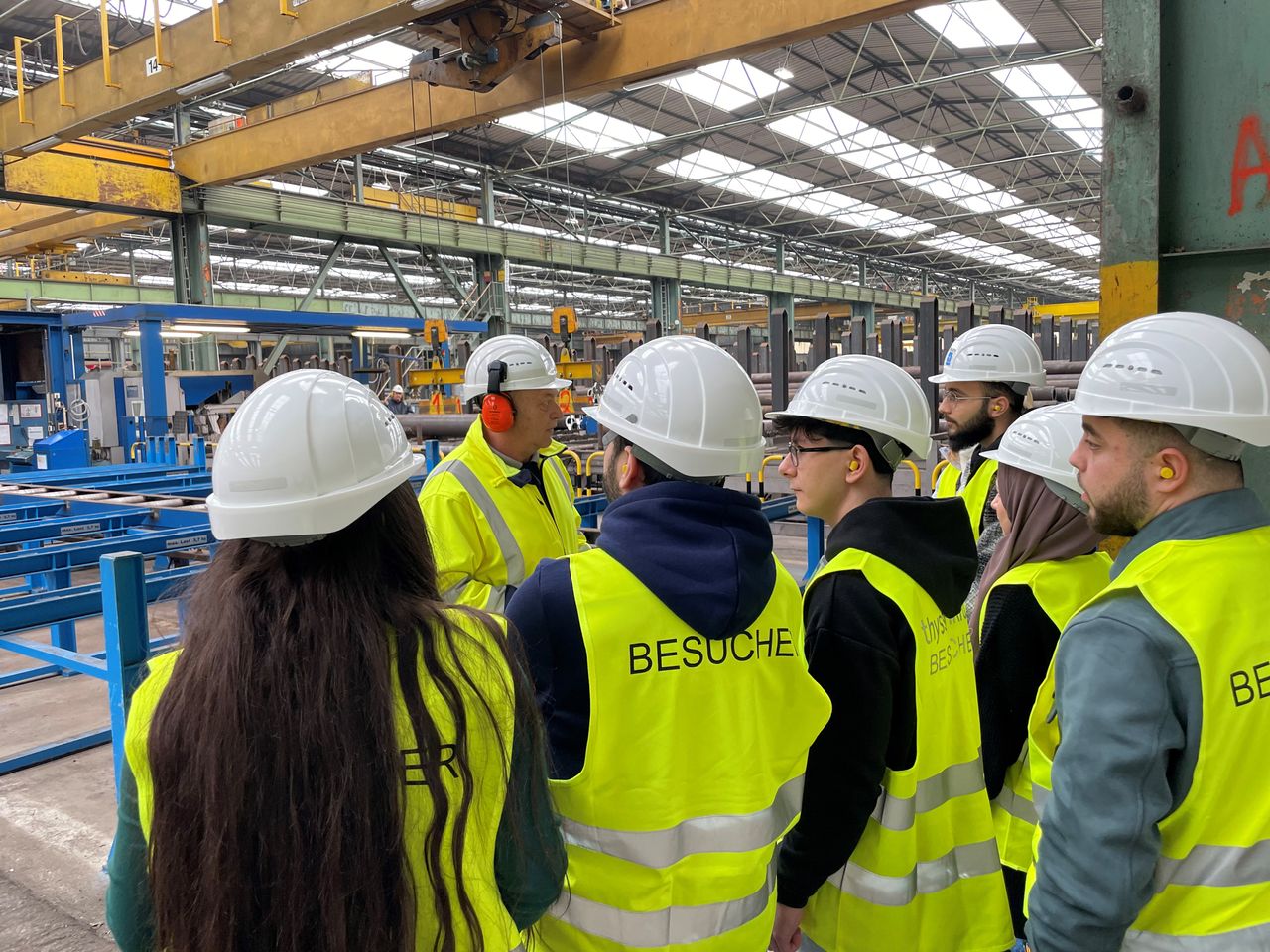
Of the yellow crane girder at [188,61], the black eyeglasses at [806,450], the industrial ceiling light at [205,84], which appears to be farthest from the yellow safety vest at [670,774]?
the industrial ceiling light at [205,84]

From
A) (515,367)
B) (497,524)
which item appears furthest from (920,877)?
(515,367)

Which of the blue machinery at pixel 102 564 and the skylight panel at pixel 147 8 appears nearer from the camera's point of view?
the blue machinery at pixel 102 564

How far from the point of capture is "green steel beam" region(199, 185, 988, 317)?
12.6 meters

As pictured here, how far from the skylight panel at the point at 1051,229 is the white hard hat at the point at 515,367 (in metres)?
23.4

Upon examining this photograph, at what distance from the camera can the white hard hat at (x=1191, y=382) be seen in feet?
4.17

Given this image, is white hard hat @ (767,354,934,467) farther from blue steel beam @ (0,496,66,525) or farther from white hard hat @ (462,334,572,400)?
blue steel beam @ (0,496,66,525)

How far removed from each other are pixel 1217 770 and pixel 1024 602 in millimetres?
649

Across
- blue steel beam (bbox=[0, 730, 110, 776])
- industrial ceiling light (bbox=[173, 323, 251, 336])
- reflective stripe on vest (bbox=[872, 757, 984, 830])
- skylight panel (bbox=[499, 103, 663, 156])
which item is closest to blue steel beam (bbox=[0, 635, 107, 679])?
blue steel beam (bbox=[0, 730, 110, 776])

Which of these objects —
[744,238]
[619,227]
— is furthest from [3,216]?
[744,238]

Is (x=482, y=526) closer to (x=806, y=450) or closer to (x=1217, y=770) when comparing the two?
(x=806, y=450)

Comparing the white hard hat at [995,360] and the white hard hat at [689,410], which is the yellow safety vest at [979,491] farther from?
the white hard hat at [689,410]

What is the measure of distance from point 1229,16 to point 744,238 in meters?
23.4

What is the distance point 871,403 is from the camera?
6.19 ft

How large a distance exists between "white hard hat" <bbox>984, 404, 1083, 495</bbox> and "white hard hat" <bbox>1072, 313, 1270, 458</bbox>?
1.62ft
